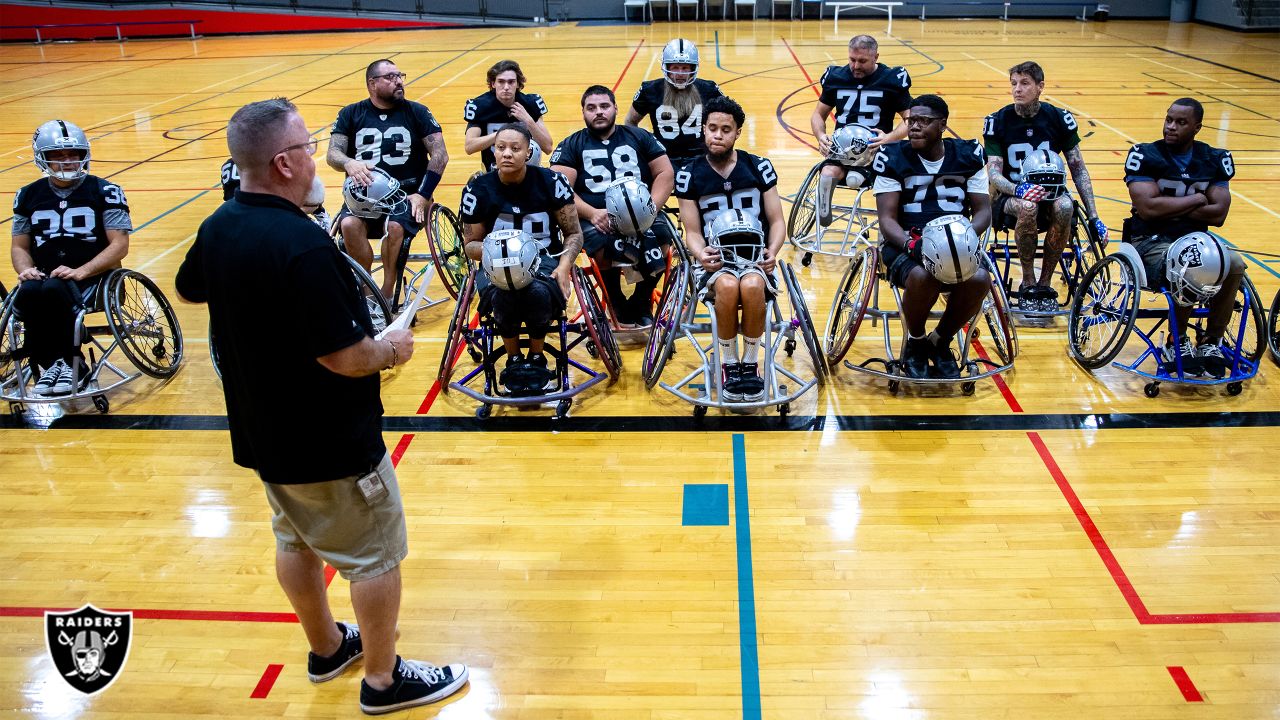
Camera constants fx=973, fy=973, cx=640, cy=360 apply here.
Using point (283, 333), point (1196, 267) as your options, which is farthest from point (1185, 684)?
point (283, 333)

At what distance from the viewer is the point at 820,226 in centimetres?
781

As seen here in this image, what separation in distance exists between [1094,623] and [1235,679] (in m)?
0.46

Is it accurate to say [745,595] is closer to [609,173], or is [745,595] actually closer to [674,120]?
[609,173]

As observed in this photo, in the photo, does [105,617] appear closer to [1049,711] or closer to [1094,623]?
[1049,711]

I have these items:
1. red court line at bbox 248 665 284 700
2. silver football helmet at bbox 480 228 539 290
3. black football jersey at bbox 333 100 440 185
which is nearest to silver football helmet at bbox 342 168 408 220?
black football jersey at bbox 333 100 440 185

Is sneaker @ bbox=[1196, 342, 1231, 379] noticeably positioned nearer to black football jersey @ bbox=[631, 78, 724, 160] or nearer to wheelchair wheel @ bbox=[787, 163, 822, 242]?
wheelchair wheel @ bbox=[787, 163, 822, 242]

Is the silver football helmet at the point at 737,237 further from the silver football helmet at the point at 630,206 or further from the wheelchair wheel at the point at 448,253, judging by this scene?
the wheelchair wheel at the point at 448,253

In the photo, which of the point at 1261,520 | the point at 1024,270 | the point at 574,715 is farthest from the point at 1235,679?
the point at 1024,270

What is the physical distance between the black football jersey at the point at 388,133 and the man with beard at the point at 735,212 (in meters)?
2.11

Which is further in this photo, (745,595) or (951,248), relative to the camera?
(951,248)

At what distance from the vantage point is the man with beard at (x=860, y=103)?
24.2ft

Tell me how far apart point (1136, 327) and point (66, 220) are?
6092 mm

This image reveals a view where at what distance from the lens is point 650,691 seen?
3.32 meters

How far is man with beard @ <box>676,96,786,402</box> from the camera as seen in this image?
16.4 feet
